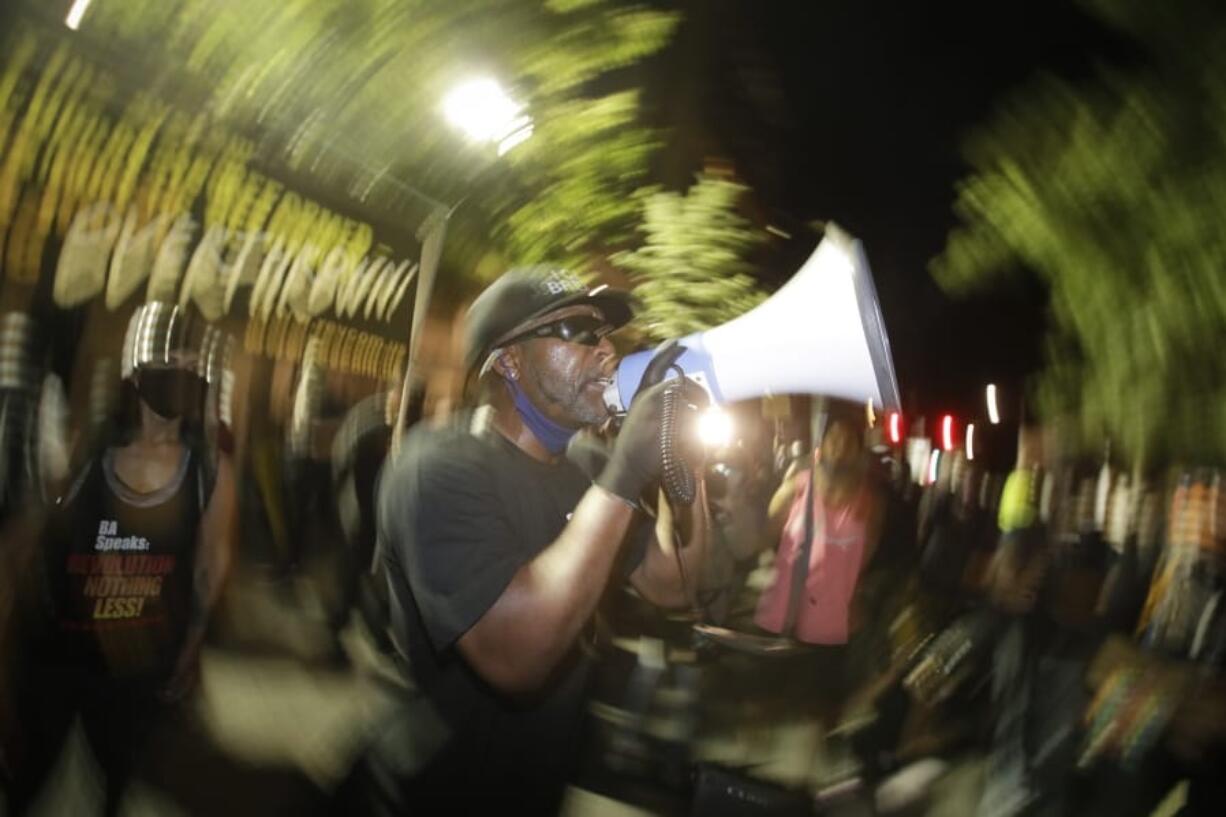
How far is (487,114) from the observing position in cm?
186

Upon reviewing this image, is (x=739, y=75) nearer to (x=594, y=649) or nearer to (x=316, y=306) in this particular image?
(x=316, y=306)

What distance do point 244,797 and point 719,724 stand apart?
4.26ft

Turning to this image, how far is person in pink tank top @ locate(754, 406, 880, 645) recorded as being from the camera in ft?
6.41

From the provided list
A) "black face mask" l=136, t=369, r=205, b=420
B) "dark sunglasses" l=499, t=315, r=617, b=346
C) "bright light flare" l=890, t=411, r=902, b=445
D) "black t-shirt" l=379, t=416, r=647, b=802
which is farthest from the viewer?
"black face mask" l=136, t=369, r=205, b=420

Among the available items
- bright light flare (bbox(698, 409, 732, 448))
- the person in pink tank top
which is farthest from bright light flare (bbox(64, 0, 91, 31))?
the person in pink tank top

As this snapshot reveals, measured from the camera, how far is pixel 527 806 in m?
1.86

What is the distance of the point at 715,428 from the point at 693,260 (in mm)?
388

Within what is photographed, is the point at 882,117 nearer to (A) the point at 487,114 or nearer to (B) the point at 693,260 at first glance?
(B) the point at 693,260

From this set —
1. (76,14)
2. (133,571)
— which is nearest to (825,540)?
(133,571)

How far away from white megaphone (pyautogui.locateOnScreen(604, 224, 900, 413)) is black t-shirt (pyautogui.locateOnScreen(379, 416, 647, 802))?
0.89 feet

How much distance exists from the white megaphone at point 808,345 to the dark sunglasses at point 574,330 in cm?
8

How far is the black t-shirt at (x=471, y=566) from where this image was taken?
5.54 ft

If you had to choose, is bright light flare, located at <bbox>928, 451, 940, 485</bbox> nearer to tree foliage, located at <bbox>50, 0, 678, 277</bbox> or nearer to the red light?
the red light

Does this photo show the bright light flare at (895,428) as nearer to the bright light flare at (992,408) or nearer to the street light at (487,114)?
the bright light flare at (992,408)
